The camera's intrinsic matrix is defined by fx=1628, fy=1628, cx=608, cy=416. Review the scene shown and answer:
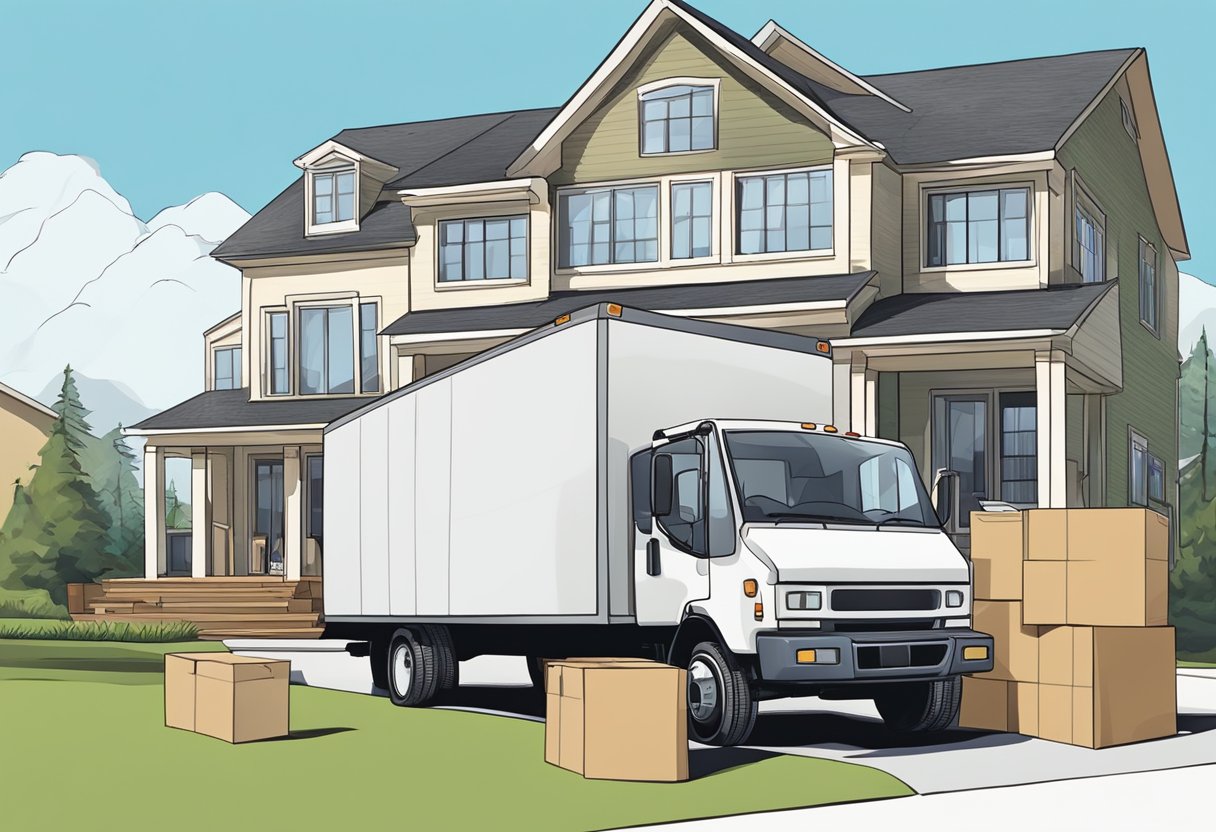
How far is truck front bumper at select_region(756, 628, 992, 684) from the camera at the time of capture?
12469 mm

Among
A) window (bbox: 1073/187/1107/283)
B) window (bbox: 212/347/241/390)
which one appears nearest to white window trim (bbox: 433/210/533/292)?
window (bbox: 212/347/241/390)

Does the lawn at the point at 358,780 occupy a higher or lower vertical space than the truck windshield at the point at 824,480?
lower

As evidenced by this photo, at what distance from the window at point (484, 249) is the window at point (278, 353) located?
5.43 m

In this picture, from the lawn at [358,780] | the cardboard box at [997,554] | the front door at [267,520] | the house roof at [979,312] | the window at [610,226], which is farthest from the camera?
the front door at [267,520]

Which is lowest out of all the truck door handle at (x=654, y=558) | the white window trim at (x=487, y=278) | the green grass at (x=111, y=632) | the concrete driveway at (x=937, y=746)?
the green grass at (x=111, y=632)

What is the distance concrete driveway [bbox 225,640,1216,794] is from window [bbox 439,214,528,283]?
12.7 meters

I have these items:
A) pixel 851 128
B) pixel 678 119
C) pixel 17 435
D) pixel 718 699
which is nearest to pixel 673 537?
pixel 718 699

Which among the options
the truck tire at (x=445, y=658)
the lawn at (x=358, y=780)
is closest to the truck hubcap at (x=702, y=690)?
the lawn at (x=358, y=780)

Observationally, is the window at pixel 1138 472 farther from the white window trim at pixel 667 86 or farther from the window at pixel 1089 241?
the white window trim at pixel 667 86

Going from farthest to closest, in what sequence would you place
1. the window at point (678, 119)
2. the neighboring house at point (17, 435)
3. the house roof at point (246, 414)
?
the neighboring house at point (17, 435) < the house roof at point (246, 414) < the window at point (678, 119)

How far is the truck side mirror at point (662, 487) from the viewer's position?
12898 mm

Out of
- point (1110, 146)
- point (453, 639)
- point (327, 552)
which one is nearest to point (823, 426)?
point (453, 639)

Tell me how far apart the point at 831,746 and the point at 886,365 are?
563 inches

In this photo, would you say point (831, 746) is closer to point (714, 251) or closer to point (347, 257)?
point (714, 251)
